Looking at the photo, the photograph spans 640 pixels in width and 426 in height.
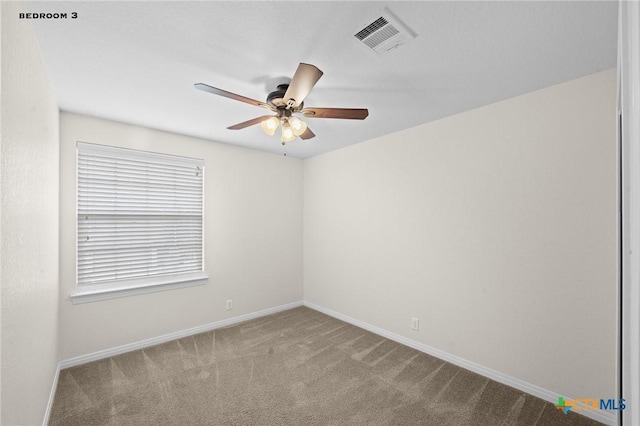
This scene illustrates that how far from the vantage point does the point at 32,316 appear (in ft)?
5.07

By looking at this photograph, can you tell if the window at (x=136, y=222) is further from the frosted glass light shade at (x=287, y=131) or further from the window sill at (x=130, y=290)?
the frosted glass light shade at (x=287, y=131)

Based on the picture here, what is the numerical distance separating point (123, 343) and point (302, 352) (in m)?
1.94

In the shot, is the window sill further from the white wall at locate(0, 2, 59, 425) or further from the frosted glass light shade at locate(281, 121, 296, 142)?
the frosted glass light shade at locate(281, 121, 296, 142)

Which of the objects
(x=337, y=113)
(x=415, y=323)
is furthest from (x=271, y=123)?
(x=415, y=323)

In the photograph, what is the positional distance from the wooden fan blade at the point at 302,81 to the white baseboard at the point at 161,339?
3064 mm

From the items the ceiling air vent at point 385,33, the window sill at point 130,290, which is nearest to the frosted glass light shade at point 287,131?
the ceiling air vent at point 385,33

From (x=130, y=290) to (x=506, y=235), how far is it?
382cm

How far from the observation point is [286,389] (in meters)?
2.40

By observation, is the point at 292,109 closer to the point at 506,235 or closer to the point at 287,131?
the point at 287,131

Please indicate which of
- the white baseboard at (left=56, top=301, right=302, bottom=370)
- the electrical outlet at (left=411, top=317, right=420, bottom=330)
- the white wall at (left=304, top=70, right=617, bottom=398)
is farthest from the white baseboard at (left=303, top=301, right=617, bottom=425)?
the white baseboard at (left=56, top=301, right=302, bottom=370)

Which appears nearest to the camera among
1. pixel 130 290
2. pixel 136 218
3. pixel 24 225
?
pixel 24 225

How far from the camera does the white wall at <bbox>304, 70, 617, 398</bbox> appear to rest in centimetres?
205

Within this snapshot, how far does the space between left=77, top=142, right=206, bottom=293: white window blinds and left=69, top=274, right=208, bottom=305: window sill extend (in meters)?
0.05

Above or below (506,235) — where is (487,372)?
below
